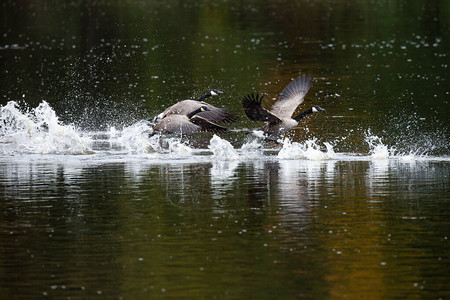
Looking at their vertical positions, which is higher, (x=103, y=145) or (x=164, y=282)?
(x=103, y=145)

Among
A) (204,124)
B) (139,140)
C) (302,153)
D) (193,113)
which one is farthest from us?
(139,140)

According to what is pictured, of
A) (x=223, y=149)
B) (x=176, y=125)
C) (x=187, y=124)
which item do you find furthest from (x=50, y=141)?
(x=223, y=149)

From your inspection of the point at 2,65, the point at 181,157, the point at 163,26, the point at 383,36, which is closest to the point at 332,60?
the point at 383,36

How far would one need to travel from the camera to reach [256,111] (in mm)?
18953

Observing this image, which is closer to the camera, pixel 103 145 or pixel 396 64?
pixel 103 145

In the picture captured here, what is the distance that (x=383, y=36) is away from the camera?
160 feet

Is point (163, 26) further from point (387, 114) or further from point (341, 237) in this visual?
point (341, 237)

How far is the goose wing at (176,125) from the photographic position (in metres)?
19.2

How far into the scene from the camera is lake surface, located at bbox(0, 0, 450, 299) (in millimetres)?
10711

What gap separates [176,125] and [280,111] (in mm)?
2777

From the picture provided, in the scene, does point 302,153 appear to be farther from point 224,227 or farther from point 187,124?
point 224,227

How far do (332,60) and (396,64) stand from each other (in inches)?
119

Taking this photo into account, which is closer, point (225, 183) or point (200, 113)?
point (225, 183)

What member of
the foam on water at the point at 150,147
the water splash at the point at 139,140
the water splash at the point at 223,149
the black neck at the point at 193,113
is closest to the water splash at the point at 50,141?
the foam on water at the point at 150,147
